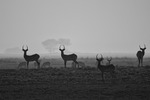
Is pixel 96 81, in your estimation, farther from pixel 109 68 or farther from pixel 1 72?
pixel 1 72

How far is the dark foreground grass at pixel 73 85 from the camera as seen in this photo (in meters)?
21.4

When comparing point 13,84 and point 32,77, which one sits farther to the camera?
point 32,77

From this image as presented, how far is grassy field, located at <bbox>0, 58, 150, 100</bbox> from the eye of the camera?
21.4 m

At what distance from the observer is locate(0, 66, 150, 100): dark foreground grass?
70.1 feet

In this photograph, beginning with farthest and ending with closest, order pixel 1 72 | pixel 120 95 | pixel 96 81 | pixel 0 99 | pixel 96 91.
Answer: pixel 1 72 → pixel 96 81 → pixel 96 91 → pixel 120 95 → pixel 0 99

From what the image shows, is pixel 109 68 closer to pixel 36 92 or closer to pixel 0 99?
pixel 36 92

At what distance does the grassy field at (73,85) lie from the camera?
21.4m

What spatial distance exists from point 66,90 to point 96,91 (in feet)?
7.51

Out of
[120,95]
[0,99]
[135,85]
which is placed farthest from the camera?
[135,85]

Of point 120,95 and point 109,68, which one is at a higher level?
point 109,68

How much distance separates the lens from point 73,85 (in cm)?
2630

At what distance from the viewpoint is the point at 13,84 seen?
90.2 ft

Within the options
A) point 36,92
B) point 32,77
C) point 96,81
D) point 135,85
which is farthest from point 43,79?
point 135,85

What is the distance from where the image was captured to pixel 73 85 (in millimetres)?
26297
